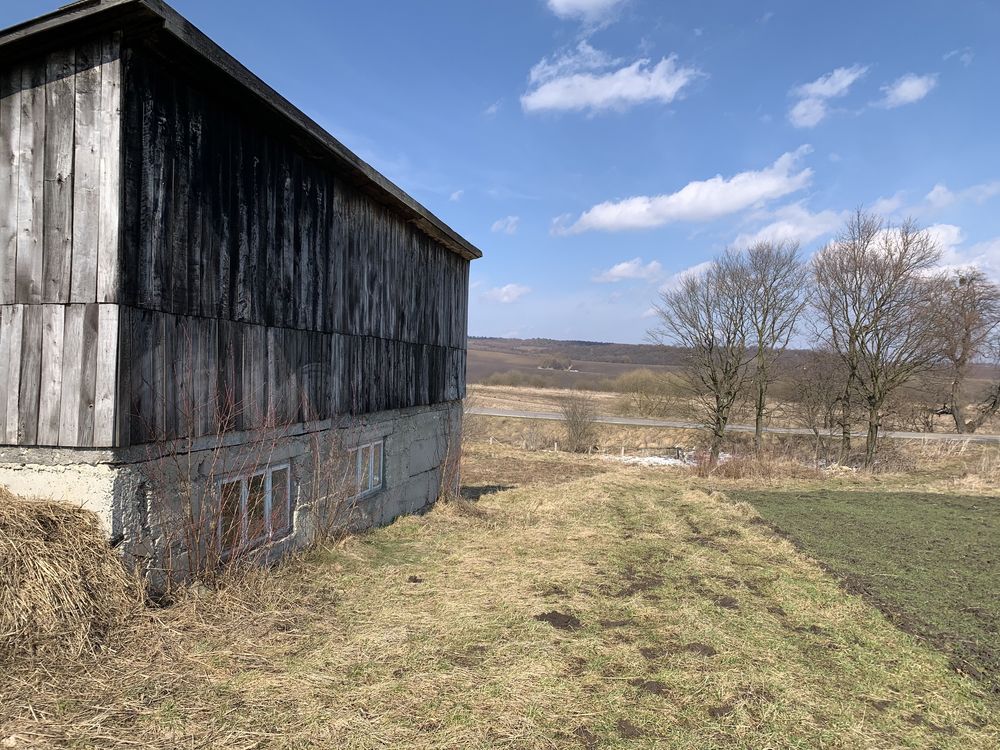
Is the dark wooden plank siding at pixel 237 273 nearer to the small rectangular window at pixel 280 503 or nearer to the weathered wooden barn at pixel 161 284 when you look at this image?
the weathered wooden barn at pixel 161 284

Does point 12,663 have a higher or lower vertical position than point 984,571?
higher

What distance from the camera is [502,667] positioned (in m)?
4.68

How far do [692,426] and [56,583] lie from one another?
104ft

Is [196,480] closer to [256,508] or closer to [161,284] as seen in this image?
[256,508]

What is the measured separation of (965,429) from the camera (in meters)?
31.3

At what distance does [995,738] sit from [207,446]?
6.40m

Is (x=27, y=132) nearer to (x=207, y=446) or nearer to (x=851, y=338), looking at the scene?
(x=207, y=446)

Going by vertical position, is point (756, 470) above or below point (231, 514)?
below

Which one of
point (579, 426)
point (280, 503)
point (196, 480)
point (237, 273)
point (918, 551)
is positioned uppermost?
point (237, 273)

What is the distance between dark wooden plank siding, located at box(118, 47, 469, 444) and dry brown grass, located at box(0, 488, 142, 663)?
79 cm

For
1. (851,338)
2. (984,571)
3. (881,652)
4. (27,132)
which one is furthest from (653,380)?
(27,132)

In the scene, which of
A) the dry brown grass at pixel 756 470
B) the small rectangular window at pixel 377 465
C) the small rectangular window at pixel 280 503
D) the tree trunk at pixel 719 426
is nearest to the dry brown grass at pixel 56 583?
the small rectangular window at pixel 280 503

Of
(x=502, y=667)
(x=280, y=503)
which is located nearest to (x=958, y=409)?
(x=502, y=667)

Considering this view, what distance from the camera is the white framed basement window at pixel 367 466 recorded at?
845 cm
